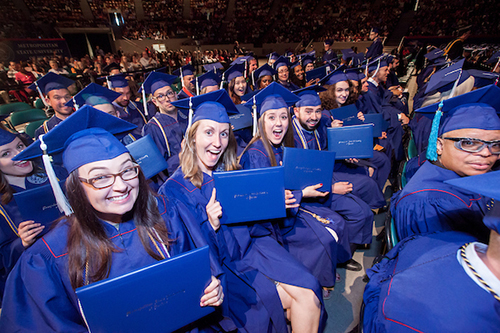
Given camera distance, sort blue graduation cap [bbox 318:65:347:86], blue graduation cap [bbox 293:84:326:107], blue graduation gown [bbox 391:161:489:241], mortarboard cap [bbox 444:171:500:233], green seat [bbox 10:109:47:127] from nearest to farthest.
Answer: mortarboard cap [bbox 444:171:500:233] < blue graduation gown [bbox 391:161:489:241] < blue graduation cap [bbox 293:84:326:107] < blue graduation cap [bbox 318:65:347:86] < green seat [bbox 10:109:47:127]

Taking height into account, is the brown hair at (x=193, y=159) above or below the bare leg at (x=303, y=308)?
above

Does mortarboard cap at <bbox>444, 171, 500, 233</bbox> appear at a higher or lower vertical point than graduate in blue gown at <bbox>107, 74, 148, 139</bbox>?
lower

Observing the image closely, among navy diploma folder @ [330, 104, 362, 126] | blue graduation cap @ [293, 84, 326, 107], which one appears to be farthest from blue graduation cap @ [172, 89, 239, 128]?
navy diploma folder @ [330, 104, 362, 126]

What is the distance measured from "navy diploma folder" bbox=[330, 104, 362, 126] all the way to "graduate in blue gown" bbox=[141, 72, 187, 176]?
235cm

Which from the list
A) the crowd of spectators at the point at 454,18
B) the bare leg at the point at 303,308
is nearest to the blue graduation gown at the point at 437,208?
the bare leg at the point at 303,308

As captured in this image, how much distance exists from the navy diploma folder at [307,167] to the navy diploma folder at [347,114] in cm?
178

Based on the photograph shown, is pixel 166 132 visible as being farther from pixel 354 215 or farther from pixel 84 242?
pixel 354 215

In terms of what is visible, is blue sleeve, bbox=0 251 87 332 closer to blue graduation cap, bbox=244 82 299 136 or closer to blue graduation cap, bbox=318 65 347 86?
blue graduation cap, bbox=244 82 299 136

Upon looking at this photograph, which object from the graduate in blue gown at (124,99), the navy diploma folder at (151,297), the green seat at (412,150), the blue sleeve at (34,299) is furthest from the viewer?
the graduate in blue gown at (124,99)

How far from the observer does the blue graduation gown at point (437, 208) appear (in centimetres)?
139

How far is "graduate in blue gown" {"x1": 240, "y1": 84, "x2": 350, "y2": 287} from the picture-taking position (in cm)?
209

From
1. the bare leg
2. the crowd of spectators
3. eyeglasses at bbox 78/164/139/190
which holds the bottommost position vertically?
the bare leg

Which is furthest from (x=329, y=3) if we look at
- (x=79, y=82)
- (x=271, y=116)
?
(x=271, y=116)

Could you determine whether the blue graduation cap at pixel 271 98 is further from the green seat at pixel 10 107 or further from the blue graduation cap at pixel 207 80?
the green seat at pixel 10 107
